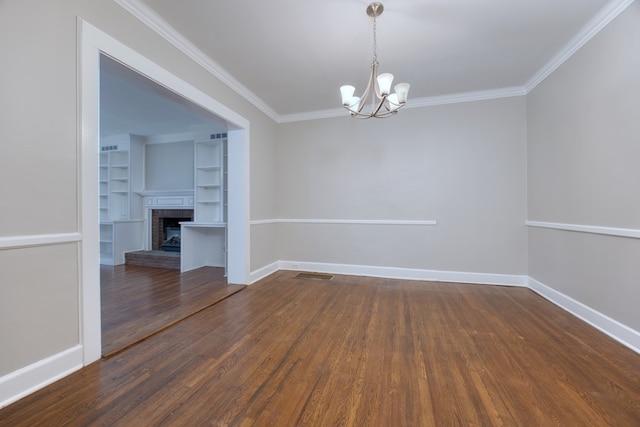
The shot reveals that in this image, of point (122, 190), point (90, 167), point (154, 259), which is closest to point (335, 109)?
point (90, 167)

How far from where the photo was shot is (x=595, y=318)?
90.2 inches

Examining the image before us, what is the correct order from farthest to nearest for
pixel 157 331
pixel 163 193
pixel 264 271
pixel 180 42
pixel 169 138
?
→ 1. pixel 169 138
2. pixel 163 193
3. pixel 264 271
4. pixel 180 42
5. pixel 157 331

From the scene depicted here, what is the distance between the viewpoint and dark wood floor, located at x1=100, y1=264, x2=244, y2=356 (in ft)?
7.20

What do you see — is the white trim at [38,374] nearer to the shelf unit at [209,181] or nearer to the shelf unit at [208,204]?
the shelf unit at [208,204]

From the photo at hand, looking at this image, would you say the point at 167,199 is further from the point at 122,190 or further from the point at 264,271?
the point at 264,271

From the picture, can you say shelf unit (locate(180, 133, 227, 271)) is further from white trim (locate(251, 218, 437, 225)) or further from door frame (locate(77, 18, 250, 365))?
door frame (locate(77, 18, 250, 365))

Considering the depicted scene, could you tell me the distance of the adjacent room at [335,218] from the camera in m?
1.43

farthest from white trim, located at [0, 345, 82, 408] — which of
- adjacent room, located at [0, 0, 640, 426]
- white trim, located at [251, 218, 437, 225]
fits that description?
white trim, located at [251, 218, 437, 225]

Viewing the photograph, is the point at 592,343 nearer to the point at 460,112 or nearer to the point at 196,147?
the point at 460,112

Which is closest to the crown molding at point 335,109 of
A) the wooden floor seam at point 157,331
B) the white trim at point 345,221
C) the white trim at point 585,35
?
the white trim at point 585,35

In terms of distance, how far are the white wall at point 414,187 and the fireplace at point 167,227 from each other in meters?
2.36

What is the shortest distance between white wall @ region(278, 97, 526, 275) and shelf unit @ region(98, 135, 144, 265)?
10.7 ft

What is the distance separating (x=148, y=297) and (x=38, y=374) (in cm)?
166

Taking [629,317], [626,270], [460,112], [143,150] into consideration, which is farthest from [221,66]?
[629,317]
